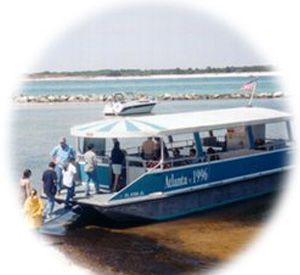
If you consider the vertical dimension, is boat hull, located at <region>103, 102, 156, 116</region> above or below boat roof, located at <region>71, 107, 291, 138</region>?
below

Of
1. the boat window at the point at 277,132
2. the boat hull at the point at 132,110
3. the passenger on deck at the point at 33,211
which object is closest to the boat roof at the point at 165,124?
the passenger on deck at the point at 33,211

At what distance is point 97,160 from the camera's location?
17.0 metres

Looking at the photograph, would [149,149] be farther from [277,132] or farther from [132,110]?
[132,110]

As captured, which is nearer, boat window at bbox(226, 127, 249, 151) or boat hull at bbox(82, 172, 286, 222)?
boat hull at bbox(82, 172, 286, 222)

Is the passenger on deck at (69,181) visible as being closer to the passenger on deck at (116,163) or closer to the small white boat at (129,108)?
the passenger on deck at (116,163)

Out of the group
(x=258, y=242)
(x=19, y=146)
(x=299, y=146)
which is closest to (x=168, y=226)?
(x=258, y=242)

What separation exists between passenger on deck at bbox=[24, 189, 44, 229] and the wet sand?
862 mm

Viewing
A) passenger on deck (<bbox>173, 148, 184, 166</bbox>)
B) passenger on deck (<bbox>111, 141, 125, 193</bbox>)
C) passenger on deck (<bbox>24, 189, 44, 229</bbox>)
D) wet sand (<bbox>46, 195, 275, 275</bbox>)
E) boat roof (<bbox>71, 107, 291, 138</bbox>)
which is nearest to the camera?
wet sand (<bbox>46, 195, 275, 275</bbox>)

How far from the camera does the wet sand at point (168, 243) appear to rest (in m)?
12.6

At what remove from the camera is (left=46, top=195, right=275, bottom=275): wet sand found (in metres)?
12.6

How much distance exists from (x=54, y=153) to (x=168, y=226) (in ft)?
11.8

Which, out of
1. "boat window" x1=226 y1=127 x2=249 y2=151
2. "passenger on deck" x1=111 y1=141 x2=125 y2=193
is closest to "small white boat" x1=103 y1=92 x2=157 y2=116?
"boat window" x1=226 y1=127 x2=249 y2=151

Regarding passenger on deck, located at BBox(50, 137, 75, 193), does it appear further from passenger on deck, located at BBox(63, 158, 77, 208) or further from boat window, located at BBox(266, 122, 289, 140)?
boat window, located at BBox(266, 122, 289, 140)

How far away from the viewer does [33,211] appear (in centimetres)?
1336
